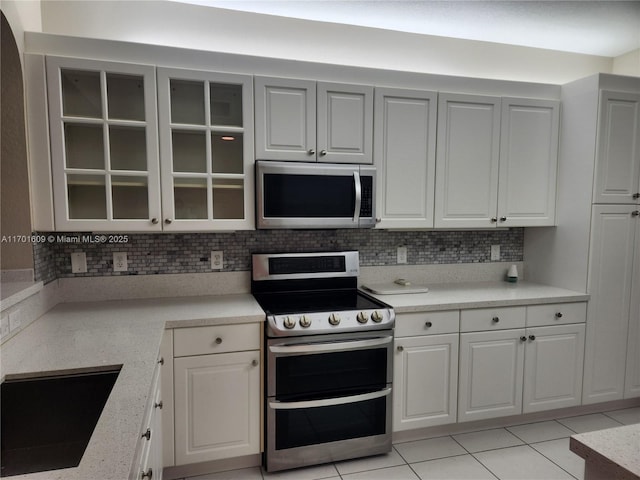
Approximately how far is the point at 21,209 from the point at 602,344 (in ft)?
11.4

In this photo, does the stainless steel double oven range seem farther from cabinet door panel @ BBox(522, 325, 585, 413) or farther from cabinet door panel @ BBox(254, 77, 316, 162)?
cabinet door panel @ BBox(522, 325, 585, 413)

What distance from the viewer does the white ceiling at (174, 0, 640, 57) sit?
2.43m

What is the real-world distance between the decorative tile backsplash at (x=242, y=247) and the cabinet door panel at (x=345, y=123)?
0.56 meters

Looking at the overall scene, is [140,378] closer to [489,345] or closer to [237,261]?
[237,261]

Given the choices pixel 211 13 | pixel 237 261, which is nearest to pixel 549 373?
pixel 237 261

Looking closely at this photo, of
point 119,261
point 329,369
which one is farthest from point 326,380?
point 119,261

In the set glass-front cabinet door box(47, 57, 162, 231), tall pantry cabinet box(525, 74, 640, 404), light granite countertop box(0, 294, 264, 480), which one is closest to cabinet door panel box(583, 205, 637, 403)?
tall pantry cabinet box(525, 74, 640, 404)

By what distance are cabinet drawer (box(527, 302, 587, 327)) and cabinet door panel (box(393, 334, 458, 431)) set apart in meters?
0.55

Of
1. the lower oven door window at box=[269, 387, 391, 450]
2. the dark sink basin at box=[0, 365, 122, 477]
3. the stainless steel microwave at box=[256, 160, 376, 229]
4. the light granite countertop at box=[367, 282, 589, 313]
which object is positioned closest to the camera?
the dark sink basin at box=[0, 365, 122, 477]

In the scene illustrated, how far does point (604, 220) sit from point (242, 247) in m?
2.34

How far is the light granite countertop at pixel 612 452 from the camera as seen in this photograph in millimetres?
807

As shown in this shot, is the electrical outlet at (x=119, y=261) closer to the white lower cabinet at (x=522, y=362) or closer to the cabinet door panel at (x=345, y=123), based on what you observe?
the cabinet door panel at (x=345, y=123)

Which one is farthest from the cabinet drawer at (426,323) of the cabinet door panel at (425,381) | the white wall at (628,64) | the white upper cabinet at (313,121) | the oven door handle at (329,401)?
the white wall at (628,64)

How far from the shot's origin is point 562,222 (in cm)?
275
